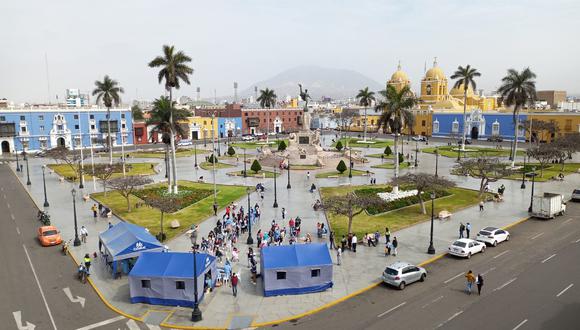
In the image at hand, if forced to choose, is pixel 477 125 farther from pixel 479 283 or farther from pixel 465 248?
pixel 479 283

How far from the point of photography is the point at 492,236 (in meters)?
29.0

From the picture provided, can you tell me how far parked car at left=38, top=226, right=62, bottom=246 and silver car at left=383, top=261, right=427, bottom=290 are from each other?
23.8 metres

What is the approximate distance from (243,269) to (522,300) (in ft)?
49.4

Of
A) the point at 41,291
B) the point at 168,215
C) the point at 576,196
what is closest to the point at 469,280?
the point at 41,291

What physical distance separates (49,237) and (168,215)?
955cm

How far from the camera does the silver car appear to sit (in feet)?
73.0

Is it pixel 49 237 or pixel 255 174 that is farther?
pixel 255 174

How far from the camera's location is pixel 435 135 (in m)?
119

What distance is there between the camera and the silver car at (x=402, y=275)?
2227 centimetres

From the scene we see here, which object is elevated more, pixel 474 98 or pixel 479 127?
pixel 474 98

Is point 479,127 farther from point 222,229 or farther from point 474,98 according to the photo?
point 222,229

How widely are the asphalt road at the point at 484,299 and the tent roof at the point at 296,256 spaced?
265cm

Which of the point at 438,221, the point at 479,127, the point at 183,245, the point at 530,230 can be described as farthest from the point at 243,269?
the point at 479,127

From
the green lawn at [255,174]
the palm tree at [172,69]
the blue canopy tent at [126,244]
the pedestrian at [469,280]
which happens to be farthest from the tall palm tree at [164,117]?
the pedestrian at [469,280]
